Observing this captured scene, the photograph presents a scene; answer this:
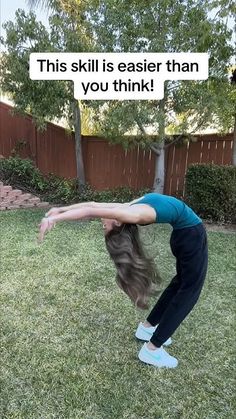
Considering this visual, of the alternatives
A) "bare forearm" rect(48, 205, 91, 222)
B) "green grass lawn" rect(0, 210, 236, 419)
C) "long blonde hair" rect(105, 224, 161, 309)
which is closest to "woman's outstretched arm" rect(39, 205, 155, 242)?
"bare forearm" rect(48, 205, 91, 222)

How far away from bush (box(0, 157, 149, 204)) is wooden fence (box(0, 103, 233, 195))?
42 centimetres

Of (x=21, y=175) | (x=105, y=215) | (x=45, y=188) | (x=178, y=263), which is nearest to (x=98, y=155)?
(x=45, y=188)

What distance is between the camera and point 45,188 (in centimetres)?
744

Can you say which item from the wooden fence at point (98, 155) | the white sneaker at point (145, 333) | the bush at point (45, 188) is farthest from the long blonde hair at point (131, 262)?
the bush at point (45, 188)

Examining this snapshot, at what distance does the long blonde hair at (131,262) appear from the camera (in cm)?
197

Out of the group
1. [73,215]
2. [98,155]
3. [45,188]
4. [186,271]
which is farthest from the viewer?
[98,155]

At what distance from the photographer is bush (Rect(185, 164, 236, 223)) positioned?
531cm

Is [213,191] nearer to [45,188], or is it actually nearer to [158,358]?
[45,188]

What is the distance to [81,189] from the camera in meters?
7.32

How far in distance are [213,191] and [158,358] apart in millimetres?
3672

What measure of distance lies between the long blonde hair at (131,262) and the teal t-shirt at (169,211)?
0.22m

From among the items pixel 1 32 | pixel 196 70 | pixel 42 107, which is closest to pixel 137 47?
pixel 196 70

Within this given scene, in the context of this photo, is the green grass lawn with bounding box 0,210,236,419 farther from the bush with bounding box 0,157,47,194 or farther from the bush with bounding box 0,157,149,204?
the bush with bounding box 0,157,47,194

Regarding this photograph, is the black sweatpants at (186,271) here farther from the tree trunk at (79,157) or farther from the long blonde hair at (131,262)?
the tree trunk at (79,157)
